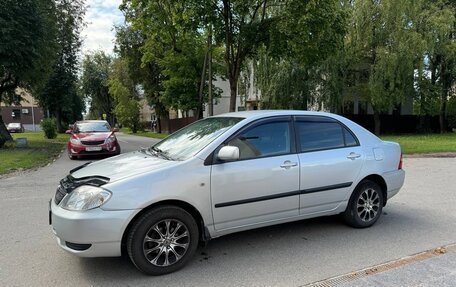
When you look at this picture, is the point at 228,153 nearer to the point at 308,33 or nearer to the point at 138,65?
the point at 308,33

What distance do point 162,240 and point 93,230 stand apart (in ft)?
2.32

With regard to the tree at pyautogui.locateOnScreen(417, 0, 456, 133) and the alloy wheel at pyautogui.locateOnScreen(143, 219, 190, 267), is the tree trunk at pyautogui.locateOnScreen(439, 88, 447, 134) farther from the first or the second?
the alloy wheel at pyautogui.locateOnScreen(143, 219, 190, 267)

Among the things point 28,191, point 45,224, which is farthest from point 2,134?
point 45,224

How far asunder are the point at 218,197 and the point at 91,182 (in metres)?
1.35

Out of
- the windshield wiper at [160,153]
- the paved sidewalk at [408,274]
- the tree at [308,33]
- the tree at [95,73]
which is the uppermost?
the tree at [95,73]

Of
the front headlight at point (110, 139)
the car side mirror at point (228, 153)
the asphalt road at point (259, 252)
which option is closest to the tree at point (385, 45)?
the front headlight at point (110, 139)

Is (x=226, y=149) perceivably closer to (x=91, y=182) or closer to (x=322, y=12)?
(x=91, y=182)

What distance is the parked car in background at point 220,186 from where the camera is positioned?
3.76 metres

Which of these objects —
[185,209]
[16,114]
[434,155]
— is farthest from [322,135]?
[16,114]

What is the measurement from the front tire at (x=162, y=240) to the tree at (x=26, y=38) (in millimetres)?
15195

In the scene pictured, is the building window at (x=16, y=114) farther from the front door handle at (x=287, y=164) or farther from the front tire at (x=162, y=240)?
the front door handle at (x=287, y=164)

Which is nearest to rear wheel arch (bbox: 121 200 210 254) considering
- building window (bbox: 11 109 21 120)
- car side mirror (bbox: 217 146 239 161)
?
car side mirror (bbox: 217 146 239 161)

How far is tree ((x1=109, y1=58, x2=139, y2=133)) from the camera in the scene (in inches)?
1822

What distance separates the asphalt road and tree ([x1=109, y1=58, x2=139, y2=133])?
41186 mm
